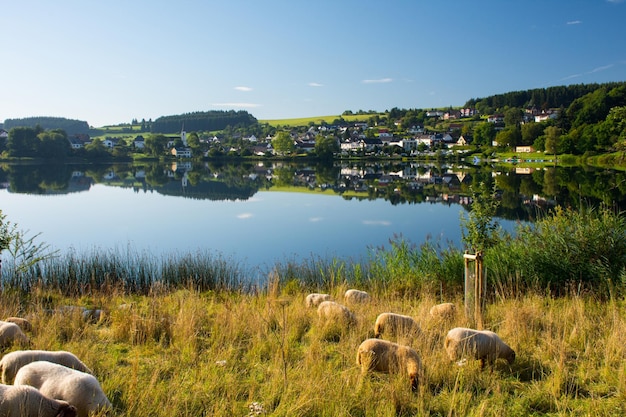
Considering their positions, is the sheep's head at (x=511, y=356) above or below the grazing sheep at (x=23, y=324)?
below

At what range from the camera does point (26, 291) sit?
36.7ft

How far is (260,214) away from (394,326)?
2548 cm

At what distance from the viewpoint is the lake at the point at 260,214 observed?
68.3 feet

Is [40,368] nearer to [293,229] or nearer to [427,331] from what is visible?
[427,331]

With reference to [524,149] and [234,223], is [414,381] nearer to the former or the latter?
[234,223]

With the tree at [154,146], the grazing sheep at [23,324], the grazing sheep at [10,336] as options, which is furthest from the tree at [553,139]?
the tree at [154,146]

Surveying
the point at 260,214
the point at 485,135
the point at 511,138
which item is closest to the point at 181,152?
the point at 485,135

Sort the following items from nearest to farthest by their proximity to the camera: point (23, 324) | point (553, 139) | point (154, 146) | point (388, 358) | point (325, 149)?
point (388, 358)
point (23, 324)
point (553, 139)
point (325, 149)
point (154, 146)

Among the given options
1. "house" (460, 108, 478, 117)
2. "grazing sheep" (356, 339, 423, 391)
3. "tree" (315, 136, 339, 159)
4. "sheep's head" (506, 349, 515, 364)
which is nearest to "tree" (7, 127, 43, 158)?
"tree" (315, 136, 339, 159)

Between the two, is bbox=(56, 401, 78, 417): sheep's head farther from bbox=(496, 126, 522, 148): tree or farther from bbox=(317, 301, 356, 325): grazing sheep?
bbox=(496, 126, 522, 148): tree

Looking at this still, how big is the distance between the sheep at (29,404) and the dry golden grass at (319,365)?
24.2 inches

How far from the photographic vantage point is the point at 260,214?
3133cm

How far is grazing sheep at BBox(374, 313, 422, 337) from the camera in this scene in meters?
6.20

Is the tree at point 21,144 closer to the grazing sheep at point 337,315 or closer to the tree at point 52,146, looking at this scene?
the tree at point 52,146
